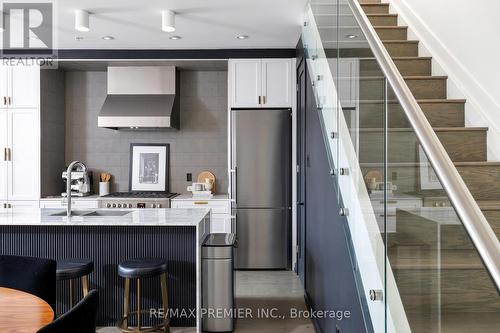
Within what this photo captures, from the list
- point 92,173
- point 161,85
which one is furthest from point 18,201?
point 161,85

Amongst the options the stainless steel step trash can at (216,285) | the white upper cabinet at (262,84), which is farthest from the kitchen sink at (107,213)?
the white upper cabinet at (262,84)

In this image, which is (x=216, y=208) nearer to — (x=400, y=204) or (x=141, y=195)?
(x=141, y=195)

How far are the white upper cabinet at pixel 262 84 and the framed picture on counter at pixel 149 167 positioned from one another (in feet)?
4.44

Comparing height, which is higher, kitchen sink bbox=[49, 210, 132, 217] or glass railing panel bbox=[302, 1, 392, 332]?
glass railing panel bbox=[302, 1, 392, 332]

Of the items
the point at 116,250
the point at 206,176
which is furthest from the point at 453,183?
the point at 206,176

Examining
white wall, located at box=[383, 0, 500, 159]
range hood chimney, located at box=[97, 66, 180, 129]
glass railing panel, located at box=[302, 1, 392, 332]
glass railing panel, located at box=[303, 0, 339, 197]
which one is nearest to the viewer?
glass railing panel, located at box=[302, 1, 392, 332]

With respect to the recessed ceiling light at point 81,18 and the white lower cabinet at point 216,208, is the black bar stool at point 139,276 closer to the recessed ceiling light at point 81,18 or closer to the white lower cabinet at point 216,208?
the white lower cabinet at point 216,208

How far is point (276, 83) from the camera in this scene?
5348mm

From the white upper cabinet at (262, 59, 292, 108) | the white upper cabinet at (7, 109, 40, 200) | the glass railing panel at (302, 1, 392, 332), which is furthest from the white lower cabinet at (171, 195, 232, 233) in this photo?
the glass railing panel at (302, 1, 392, 332)

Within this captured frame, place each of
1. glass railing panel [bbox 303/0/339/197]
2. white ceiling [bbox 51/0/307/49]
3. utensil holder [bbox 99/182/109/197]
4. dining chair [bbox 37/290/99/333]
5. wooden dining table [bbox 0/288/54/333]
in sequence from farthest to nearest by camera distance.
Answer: utensil holder [bbox 99/182/109/197], white ceiling [bbox 51/0/307/49], glass railing panel [bbox 303/0/339/197], wooden dining table [bbox 0/288/54/333], dining chair [bbox 37/290/99/333]

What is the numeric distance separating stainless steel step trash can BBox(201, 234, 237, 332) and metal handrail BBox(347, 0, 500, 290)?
210 centimetres

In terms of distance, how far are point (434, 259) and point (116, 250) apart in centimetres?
272

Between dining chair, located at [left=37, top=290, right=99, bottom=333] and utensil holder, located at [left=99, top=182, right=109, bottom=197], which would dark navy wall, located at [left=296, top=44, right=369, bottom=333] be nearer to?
dining chair, located at [left=37, top=290, right=99, bottom=333]

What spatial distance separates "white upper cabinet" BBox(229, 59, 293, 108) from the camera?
534cm
